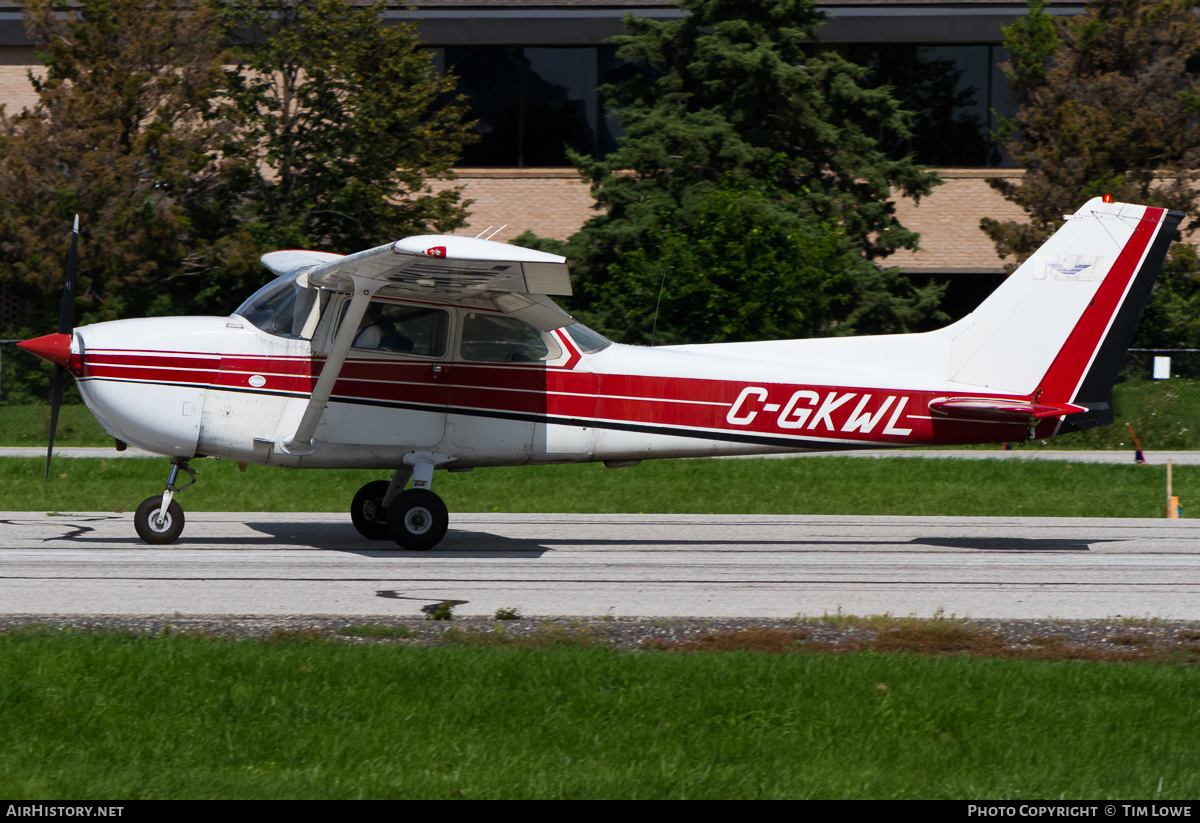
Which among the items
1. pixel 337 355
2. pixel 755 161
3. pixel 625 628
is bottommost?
pixel 625 628

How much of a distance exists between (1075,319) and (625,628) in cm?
583

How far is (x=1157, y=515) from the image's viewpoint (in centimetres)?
1346

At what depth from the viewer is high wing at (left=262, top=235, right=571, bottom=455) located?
8.22m

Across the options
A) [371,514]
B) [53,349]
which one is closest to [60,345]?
[53,349]

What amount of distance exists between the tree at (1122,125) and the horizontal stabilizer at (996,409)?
14697 mm

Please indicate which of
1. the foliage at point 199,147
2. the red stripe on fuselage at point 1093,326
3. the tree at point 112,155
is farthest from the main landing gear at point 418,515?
the tree at point 112,155

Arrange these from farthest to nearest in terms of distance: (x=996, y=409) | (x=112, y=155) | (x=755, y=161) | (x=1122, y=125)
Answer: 1. (x=755, y=161)
2. (x=1122, y=125)
3. (x=112, y=155)
4. (x=996, y=409)

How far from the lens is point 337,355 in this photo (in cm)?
944

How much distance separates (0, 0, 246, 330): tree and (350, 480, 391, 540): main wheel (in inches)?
Answer: 565

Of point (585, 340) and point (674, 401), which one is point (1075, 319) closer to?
point (674, 401)

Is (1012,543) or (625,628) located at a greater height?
(625,628)

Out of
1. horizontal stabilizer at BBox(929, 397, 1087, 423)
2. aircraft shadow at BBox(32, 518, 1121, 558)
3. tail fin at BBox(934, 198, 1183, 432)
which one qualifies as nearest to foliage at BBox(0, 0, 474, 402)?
aircraft shadow at BBox(32, 518, 1121, 558)

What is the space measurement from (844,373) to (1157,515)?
17.3 feet

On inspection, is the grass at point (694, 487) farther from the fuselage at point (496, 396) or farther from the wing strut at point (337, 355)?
the wing strut at point (337, 355)
